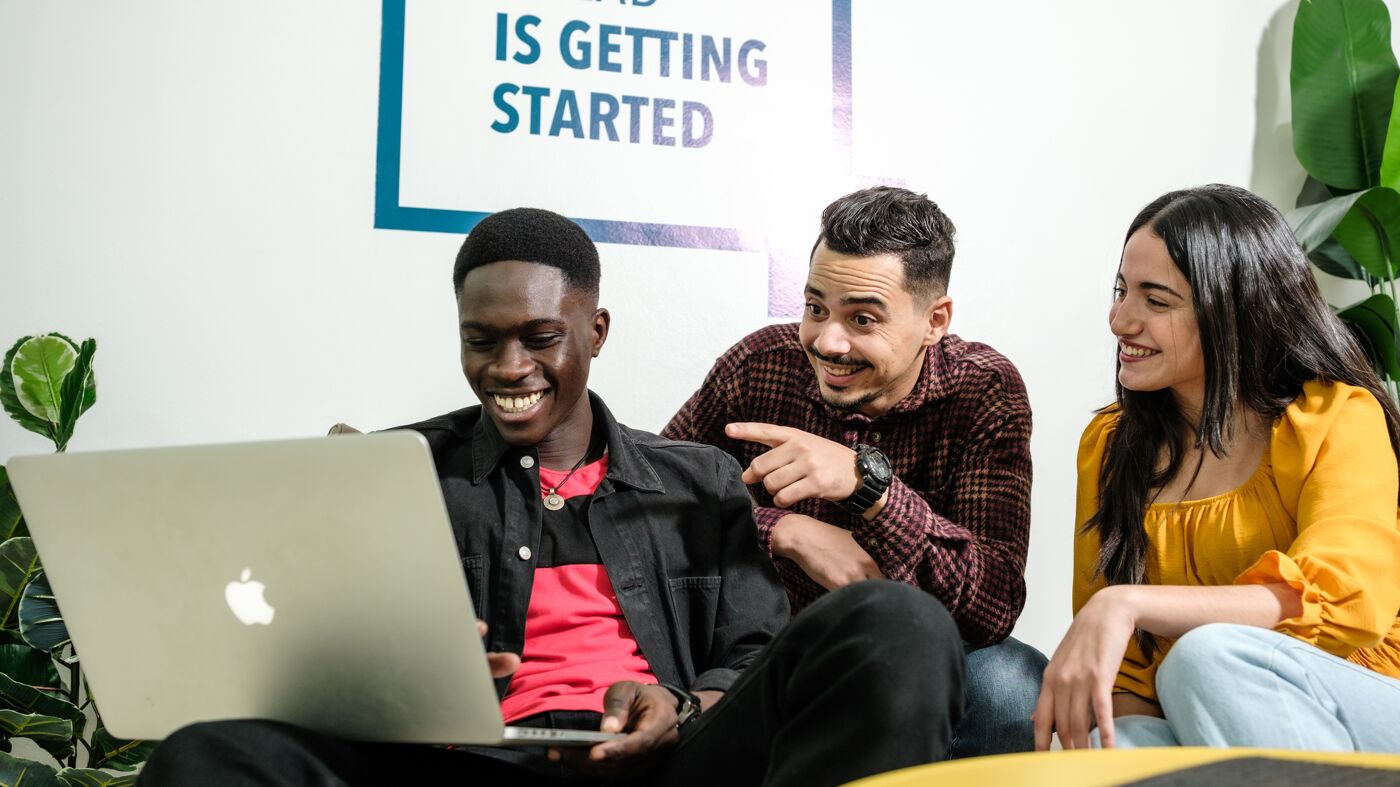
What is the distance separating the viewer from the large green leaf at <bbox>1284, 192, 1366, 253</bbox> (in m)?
2.43

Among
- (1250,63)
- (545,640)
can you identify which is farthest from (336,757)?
(1250,63)

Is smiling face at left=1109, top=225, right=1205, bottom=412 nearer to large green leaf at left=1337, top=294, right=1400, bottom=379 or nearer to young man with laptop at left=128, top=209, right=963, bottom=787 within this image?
young man with laptop at left=128, top=209, right=963, bottom=787

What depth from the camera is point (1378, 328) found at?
2.48 meters

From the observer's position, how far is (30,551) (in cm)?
190

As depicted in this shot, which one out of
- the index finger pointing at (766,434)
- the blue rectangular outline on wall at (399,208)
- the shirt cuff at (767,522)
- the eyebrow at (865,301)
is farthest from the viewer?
the blue rectangular outline on wall at (399,208)

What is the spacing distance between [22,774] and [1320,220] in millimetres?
2581

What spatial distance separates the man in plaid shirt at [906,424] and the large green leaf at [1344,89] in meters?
1.11

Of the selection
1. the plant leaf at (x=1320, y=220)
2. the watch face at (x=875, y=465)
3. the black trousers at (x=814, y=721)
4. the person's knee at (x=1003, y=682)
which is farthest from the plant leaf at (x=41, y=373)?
the plant leaf at (x=1320, y=220)

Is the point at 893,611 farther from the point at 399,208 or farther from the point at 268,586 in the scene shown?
the point at 399,208

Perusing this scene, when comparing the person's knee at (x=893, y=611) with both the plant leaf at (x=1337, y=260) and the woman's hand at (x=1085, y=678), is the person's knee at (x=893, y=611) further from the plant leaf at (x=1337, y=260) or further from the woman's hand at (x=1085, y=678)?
the plant leaf at (x=1337, y=260)

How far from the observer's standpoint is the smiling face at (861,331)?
1.90m

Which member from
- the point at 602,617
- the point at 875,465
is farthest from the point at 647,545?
the point at 875,465

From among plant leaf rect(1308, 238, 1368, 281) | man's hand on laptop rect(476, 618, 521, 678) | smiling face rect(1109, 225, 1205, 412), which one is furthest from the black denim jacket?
plant leaf rect(1308, 238, 1368, 281)

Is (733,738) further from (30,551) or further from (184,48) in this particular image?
(184,48)
